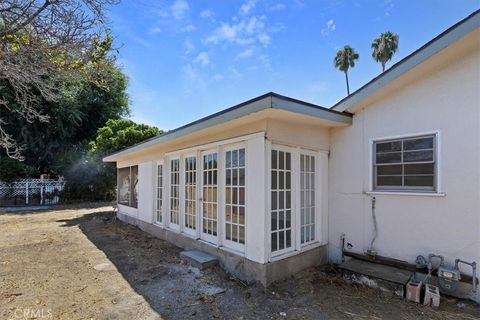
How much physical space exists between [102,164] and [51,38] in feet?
45.5

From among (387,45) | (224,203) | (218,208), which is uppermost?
(387,45)

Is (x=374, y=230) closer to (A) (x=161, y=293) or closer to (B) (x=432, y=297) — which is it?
(B) (x=432, y=297)

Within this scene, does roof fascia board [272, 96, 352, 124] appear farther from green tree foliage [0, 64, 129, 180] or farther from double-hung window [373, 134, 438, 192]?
green tree foliage [0, 64, 129, 180]

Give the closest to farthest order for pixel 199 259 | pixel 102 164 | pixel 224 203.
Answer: pixel 199 259, pixel 224 203, pixel 102 164

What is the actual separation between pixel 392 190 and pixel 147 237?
6450mm

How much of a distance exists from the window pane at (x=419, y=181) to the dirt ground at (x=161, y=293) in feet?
5.58

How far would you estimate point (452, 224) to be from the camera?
13.4 ft

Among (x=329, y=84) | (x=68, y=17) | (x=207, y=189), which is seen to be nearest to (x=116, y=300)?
(x=207, y=189)

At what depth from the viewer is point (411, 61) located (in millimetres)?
4254

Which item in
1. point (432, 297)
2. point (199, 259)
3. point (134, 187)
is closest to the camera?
point (432, 297)

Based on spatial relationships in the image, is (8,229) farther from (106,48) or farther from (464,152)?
(464,152)

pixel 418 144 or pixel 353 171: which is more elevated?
pixel 418 144

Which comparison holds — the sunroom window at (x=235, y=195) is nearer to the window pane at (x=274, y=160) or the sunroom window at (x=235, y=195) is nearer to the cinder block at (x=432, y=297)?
the window pane at (x=274, y=160)

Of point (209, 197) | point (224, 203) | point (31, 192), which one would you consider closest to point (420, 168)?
point (224, 203)
